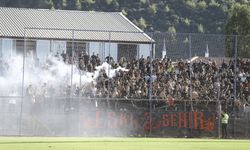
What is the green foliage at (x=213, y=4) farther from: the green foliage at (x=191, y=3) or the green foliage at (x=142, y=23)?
the green foliage at (x=142, y=23)

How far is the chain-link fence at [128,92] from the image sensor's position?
34656mm

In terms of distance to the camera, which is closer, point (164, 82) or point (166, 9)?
point (164, 82)

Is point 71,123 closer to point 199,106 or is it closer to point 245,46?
point 199,106

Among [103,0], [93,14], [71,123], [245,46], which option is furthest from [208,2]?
[71,123]

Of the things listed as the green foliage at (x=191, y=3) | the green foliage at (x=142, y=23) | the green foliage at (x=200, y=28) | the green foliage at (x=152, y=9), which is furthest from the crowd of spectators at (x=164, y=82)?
the green foliage at (x=191, y=3)

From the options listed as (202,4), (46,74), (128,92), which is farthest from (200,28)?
(128,92)

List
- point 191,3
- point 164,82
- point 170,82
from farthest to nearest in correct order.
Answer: point 191,3 < point 164,82 < point 170,82

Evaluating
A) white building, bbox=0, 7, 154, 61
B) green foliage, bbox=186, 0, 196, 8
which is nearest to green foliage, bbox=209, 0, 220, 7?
green foliage, bbox=186, 0, 196, 8

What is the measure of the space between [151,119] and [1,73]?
9.43 metres

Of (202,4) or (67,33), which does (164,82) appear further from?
(202,4)

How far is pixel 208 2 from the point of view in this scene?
4134 inches

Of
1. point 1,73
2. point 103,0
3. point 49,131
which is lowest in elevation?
point 49,131

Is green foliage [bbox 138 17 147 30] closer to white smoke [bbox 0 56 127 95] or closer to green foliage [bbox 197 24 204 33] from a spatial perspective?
green foliage [bbox 197 24 204 33]

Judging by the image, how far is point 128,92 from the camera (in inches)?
1460
